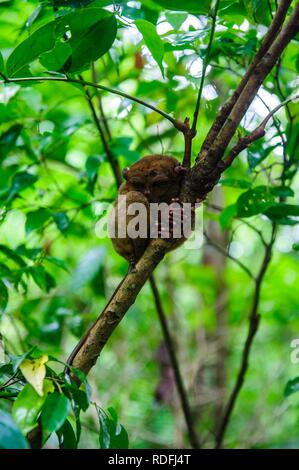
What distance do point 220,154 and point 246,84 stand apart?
0.69 ft

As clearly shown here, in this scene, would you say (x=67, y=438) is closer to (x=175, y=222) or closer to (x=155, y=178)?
(x=175, y=222)

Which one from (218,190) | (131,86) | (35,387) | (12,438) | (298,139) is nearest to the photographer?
(12,438)

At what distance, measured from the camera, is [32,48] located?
156 cm

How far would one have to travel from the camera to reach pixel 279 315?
4035mm

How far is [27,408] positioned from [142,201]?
1.08 meters

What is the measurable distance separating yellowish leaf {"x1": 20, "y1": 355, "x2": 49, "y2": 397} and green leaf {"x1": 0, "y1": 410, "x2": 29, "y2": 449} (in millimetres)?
114

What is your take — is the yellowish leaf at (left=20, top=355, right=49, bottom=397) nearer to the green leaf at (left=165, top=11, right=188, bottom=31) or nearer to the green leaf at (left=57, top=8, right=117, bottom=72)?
the green leaf at (left=57, top=8, right=117, bottom=72)

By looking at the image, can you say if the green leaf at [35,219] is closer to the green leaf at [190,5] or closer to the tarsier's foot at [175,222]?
the tarsier's foot at [175,222]

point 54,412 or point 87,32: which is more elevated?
point 87,32

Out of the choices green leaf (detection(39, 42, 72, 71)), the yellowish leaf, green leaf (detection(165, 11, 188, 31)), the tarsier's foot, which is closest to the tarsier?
the tarsier's foot

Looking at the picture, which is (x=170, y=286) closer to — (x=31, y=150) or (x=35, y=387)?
(x=31, y=150)

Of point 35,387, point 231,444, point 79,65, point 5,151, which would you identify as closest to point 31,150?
point 5,151

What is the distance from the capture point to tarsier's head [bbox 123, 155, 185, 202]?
224 centimetres

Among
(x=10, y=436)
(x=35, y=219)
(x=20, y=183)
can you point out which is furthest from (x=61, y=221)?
(x=10, y=436)
